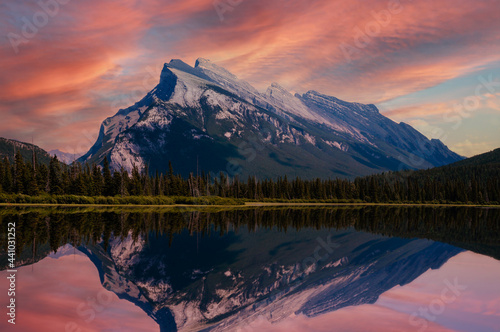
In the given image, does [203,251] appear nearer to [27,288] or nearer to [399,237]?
[27,288]

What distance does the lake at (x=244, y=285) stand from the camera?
1716 centimetres

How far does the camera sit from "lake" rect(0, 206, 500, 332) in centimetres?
1716

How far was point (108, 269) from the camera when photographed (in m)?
26.7

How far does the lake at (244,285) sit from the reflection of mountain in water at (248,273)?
76 millimetres

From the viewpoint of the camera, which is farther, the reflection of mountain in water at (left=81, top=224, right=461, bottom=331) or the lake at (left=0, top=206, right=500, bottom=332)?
the reflection of mountain in water at (left=81, top=224, right=461, bottom=331)

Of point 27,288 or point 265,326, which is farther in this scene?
point 27,288

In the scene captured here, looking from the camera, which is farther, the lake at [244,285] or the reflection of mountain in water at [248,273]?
the reflection of mountain in water at [248,273]

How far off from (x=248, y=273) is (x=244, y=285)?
3813 millimetres

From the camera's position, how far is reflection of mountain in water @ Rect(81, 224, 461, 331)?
64.2 feet

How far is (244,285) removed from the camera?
24.1 metres

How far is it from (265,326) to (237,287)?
22.9 ft

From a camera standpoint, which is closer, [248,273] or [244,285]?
[244,285]

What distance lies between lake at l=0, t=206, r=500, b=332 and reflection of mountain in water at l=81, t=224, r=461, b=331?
0.25 feet

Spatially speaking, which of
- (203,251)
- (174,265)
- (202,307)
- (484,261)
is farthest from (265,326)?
(484,261)
